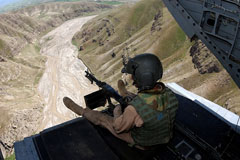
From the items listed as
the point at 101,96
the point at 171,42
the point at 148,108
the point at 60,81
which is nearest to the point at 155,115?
the point at 148,108

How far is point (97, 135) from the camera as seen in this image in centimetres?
728

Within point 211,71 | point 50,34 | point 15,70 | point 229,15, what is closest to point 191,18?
point 229,15

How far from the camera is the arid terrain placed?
42.4m

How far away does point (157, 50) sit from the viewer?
63344 millimetres

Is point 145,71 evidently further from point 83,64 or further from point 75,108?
point 83,64

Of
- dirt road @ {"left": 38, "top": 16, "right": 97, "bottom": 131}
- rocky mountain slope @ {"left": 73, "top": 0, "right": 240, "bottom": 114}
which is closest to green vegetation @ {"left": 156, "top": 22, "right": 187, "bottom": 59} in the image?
rocky mountain slope @ {"left": 73, "top": 0, "right": 240, "bottom": 114}

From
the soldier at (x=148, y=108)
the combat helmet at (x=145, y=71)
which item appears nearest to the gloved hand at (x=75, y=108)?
the soldier at (x=148, y=108)

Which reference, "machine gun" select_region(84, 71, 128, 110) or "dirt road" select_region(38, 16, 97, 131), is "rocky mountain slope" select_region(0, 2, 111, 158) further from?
"machine gun" select_region(84, 71, 128, 110)

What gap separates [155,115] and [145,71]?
1.03 m

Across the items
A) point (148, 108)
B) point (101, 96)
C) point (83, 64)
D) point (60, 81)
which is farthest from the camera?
point (83, 64)

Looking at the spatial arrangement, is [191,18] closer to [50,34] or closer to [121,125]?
[121,125]

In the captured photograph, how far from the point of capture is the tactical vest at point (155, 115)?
14.6 feet

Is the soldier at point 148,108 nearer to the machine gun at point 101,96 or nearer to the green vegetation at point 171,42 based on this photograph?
the machine gun at point 101,96

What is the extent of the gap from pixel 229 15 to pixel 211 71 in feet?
120
